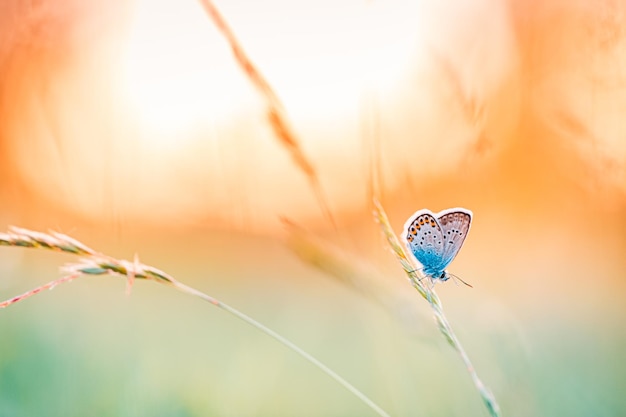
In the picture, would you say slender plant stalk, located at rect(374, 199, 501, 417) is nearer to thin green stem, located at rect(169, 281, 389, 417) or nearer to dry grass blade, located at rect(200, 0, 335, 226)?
thin green stem, located at rect(169, 281, 389, 417)

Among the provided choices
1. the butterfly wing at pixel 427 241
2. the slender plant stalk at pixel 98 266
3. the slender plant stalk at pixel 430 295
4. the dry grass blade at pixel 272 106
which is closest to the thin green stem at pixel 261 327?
the slender plant stalk at pixel 98 266

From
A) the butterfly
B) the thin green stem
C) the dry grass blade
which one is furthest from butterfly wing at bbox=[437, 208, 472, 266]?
the thin green stem

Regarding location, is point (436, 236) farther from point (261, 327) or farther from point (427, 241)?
point (261, 327)

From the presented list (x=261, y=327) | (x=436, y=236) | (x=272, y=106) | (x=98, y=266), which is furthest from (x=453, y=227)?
(x=98, y=266)

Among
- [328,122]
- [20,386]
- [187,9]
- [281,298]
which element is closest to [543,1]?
[328,122]

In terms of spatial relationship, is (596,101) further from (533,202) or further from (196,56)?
(196,56)

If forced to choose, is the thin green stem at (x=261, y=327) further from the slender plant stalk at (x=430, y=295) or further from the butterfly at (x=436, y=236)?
the butterfly at (x=436, y=236)
